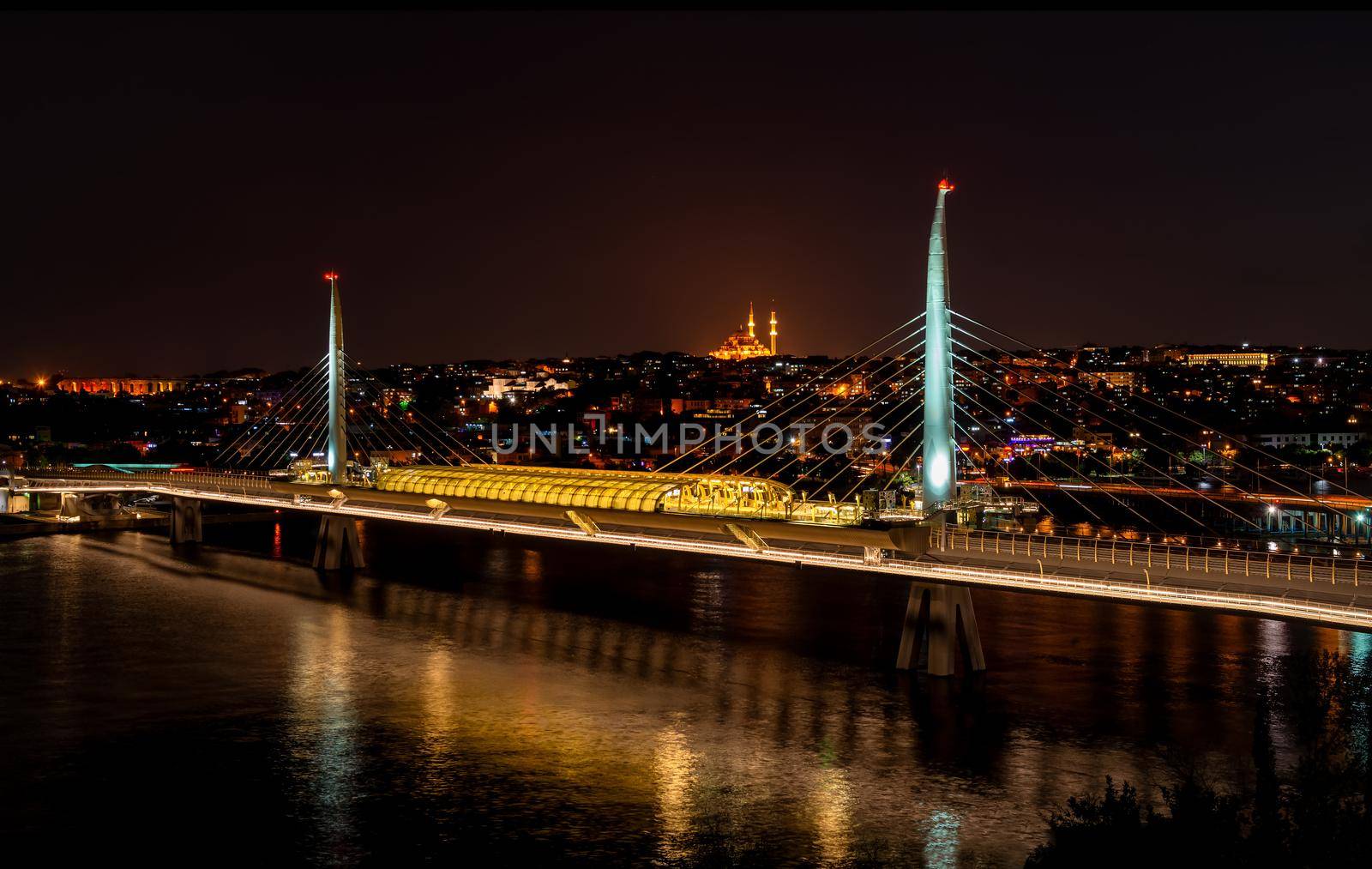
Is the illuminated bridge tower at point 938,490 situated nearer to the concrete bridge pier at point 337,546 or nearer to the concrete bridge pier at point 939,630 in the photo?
the concrete bridge pier at point 939,630

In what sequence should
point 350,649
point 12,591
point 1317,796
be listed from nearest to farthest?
point 1317,796, point 350,649, point 12,591

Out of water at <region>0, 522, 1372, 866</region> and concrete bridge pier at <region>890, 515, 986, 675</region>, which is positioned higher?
concrete bridge pier at <region>890, 515, 986, 675</region>

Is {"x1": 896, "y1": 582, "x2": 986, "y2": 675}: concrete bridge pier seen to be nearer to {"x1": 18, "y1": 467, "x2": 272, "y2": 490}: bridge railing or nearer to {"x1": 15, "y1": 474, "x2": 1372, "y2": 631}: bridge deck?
{"x1": 15, "y1": 474, "x2": 1372, "y2": 631}: bridge deck

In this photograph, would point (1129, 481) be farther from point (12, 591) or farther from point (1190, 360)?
point (1190, 360)

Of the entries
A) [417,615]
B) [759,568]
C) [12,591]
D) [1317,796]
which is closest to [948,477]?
[1317,796]

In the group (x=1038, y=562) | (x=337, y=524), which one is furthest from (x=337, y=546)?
(x=1038, y=562)

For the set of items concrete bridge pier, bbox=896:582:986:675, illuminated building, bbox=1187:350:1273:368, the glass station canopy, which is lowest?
concrete bridge pier, bbox=896:582:986:675

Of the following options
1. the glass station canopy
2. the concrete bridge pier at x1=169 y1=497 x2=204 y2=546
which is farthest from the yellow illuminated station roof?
the concrete bridge pier at x1=169 y1=497 x2=204 y2=546

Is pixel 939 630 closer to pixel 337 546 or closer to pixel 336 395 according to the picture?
pixel 337 546
